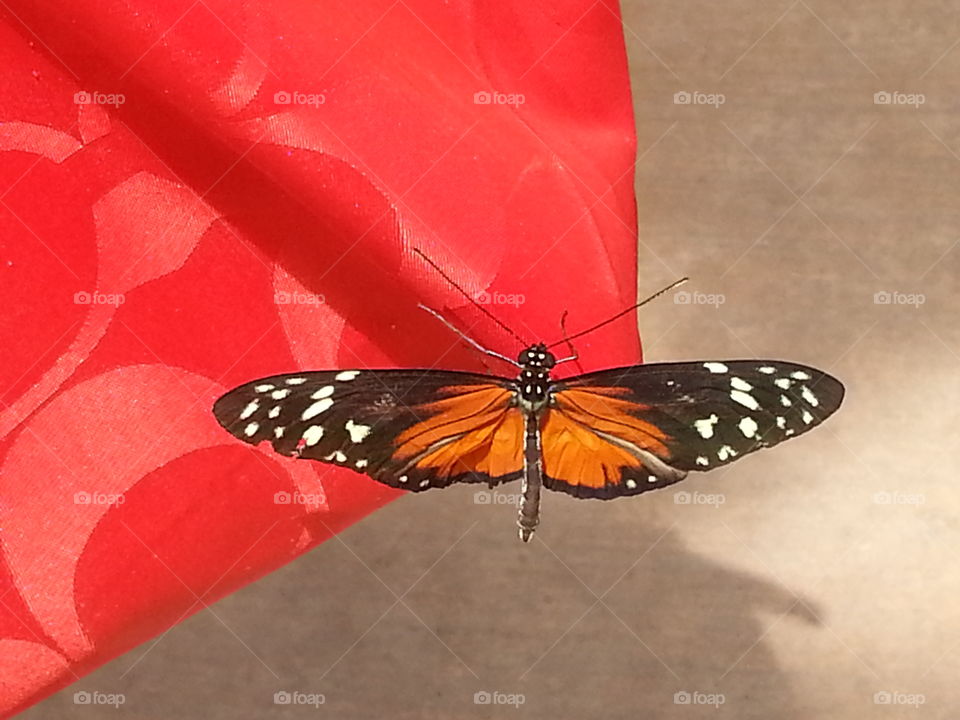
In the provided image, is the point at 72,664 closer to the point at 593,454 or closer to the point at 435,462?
the point at 435,462

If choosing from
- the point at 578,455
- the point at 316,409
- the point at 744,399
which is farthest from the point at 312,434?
the point at 744,399

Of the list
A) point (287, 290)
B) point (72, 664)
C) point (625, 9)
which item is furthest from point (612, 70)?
point (72, 664)

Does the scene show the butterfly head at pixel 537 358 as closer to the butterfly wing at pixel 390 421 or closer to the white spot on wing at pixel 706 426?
the butterfly wing at pixel 390 421

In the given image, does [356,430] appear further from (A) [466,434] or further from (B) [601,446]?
(B) [601,446]

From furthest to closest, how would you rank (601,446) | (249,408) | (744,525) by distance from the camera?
(744,525) < (601,446) < (249,408)

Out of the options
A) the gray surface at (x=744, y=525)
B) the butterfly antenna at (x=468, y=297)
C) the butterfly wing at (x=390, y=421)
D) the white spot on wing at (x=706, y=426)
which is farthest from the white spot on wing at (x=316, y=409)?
the gray surface at (x=744, y=525)

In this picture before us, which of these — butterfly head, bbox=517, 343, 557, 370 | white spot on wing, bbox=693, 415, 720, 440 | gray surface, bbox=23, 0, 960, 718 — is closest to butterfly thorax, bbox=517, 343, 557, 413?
butterfly head, bbox=517, 343, 557, 370

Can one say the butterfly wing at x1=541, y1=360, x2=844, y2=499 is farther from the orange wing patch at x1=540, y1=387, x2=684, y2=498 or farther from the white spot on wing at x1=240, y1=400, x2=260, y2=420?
the white spot on wing at x1=240, y1=400, x2=260, y2=420
